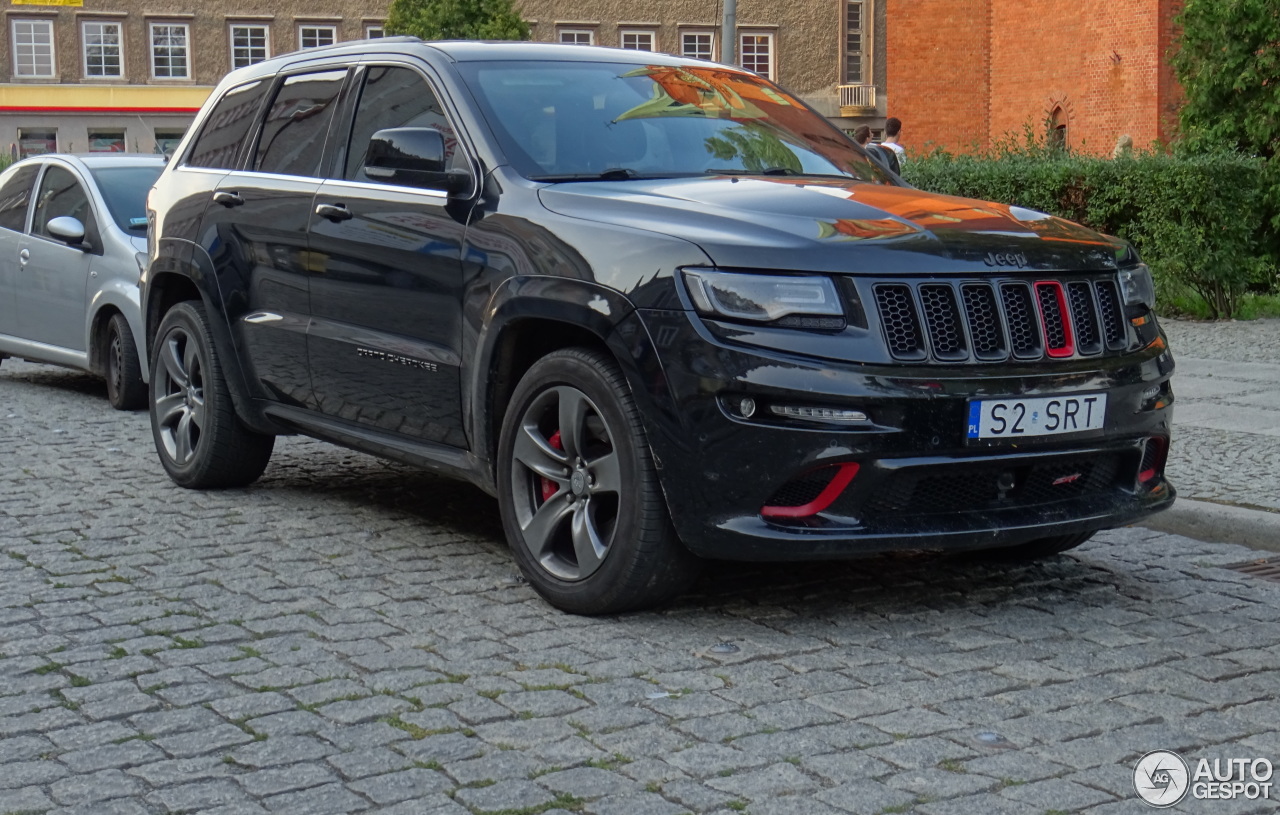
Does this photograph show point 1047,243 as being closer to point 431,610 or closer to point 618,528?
point 618,528

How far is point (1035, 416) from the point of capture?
4945 millimetres

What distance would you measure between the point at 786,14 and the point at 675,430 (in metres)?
59.1

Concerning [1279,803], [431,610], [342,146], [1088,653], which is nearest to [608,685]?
[431,610]

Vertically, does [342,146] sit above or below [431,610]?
above

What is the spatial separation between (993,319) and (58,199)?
8560 millimetres

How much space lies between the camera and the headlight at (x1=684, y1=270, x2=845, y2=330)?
475 cm

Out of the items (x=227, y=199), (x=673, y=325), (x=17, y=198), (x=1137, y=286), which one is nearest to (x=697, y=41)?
(x=17, y=198)

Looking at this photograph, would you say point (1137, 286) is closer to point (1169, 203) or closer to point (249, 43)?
point (1169, 203)

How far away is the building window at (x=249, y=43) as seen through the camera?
5500 centimetres

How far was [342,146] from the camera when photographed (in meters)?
6.51

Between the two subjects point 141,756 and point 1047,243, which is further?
point 1047,243

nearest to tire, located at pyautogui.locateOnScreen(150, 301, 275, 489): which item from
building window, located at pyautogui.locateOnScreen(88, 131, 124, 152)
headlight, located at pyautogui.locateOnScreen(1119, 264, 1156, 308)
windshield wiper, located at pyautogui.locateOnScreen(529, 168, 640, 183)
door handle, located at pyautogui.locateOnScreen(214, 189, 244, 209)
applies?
door handle, located at pyautogui.locateOnScreen(214, 189, 244, 209)

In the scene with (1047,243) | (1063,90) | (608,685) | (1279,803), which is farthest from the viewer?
(1063,90)

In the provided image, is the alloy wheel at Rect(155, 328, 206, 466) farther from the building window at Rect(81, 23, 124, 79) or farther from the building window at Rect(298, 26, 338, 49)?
the building window at Rect(298, 26, 338, 49)
